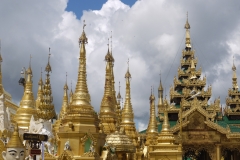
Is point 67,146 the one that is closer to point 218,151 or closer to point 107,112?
point 107,112

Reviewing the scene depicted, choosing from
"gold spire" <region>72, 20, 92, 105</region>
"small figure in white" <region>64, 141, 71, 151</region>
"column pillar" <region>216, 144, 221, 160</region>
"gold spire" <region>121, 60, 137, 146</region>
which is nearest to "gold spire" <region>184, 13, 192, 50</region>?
"column pillar" <region>216, 144, 221, 160</region>

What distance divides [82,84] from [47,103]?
15836 millimetres

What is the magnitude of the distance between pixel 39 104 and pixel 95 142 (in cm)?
1678

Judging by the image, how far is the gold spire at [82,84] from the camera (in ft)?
58.9

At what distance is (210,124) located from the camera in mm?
36969

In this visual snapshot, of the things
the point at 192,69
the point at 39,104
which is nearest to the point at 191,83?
the point at 192,69

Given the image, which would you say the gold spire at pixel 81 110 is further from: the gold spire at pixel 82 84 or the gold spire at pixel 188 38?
the gold spire at pixel 188 38

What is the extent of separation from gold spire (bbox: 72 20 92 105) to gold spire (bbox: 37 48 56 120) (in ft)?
45.8

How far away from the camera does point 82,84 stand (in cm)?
1823

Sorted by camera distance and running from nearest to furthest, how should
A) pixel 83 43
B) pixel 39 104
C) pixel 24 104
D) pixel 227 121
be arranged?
pixel 83 43, pixel 24 104, pixel 39 104, pixel 227 121

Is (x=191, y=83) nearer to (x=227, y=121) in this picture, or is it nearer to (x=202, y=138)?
(x=227, y=121)

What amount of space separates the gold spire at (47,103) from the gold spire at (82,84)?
1395 centimetres

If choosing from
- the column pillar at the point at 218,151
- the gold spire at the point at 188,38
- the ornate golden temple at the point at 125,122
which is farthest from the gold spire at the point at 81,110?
the gold spire at the point at 188,38

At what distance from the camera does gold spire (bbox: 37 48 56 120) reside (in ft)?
106
